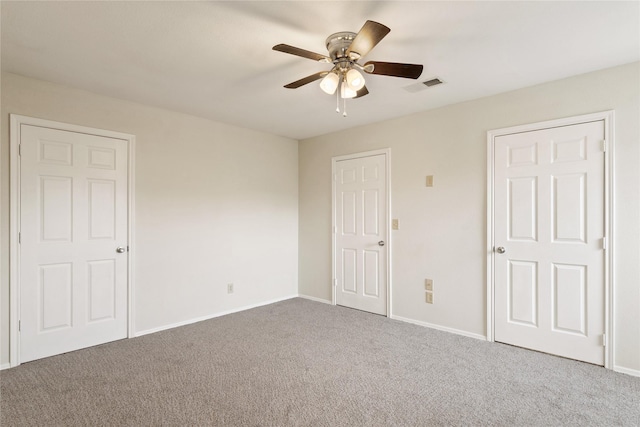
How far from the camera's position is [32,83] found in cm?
289

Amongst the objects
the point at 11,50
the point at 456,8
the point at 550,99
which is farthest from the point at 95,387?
the point at 550,99

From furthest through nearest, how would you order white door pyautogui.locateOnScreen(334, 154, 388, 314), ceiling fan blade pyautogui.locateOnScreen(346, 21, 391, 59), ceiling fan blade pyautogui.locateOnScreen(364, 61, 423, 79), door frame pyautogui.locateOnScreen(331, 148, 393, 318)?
1. white door pyautogui.locateOnScreen(334, 154, 388, 314)
2. door frame pyautogui.locateOnScreen(331, 148, 393, 318)
3. ceiling fan blade pyautogui.locateOnScreen(364, 61, 423, 79)
4. ceiling fan blade pyautogui.locateOnScreen(346, 21, 391, 59)

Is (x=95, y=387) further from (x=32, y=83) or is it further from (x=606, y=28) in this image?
(x=606, y=28)

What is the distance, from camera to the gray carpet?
6.83ft

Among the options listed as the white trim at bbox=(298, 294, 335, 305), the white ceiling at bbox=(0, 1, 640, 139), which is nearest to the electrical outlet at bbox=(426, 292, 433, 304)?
the white trim at bbox=(298, 294, 335, 305)

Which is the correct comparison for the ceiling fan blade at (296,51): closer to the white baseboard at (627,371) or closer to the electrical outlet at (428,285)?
the electrical outlet at (428,285)

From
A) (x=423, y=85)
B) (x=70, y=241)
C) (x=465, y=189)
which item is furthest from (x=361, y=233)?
(x=70, y=241)

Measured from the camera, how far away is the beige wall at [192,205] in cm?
306

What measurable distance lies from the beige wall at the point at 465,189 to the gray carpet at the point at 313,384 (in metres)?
0.47

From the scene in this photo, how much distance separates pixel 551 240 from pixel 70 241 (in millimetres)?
4445

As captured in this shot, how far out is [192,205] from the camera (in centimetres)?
397

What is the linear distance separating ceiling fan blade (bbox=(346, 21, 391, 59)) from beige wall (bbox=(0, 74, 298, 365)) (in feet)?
8.54

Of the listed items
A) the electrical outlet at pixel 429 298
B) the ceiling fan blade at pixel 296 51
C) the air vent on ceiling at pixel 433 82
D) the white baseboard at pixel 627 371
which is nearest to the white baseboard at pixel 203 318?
the electrical outlet at pixel 429 298

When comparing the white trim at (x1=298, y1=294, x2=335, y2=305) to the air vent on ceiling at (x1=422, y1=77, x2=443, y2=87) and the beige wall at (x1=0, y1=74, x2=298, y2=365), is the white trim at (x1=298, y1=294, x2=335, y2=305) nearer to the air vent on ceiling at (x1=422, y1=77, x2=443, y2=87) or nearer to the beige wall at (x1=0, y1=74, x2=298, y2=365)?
the beige wall at (x1=0, y1=74, x2=298, y2=365)
